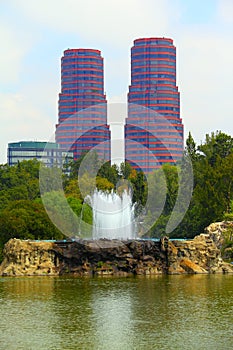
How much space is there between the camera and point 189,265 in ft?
182

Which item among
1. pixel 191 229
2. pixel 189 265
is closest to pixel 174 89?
pixel 191 229

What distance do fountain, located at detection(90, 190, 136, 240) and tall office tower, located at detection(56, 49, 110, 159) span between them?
276ft

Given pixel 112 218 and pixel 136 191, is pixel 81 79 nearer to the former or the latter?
pixel 136 191

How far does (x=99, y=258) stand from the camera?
55.0 metres

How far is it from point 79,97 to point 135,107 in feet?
42.5

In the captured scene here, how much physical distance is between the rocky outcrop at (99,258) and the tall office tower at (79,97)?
98010 millimetres

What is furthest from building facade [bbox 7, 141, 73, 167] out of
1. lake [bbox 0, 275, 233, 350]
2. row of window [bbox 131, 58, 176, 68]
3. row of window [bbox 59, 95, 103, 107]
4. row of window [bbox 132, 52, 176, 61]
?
lake [bbox 0, 275, 233, 350]

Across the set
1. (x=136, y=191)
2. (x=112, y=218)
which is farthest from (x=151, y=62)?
(x=112, y=218)

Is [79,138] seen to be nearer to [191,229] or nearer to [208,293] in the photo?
[191,229]

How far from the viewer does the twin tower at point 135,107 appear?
148125 millimetres

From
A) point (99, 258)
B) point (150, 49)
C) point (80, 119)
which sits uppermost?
point (150, 49)

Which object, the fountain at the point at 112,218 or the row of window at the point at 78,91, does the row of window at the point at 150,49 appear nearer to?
the row of window at the point at 78,91

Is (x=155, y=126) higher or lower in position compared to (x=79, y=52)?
lower

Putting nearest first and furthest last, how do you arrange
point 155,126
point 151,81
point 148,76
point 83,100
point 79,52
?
1. point 155,126
2. point 151,81
3. point 148,76
4. point 83,100
5. point 79,52
